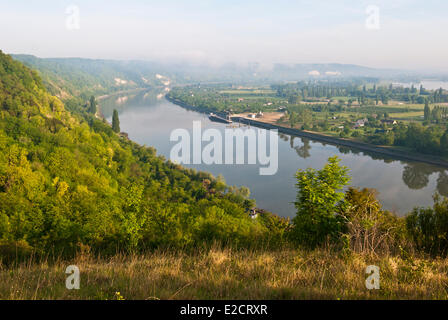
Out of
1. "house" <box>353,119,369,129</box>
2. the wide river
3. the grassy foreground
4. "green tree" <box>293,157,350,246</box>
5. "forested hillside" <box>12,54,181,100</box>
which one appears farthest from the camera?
"forested hillside" <box>12,54,181,100</box>

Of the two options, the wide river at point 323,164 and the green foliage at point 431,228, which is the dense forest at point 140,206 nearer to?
the green foliage at point 431,228

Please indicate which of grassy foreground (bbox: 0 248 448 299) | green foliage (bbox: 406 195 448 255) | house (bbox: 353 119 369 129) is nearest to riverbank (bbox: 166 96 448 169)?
house (bbox: 353 119 369 129)

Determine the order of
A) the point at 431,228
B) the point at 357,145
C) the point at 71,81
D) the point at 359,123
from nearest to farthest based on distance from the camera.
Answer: the point at 431,228 → the point at 357,145 → the point at 359,123 → the point at 71,81

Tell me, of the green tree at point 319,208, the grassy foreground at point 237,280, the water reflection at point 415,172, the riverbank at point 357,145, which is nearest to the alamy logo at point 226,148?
the riverbank at point 357,145

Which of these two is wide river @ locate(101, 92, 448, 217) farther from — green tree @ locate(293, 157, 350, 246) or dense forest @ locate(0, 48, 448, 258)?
green tree @ locate(293, 157, 350, 246)

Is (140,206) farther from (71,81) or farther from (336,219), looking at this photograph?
(71,81)

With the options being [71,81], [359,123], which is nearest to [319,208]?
[359,123]
